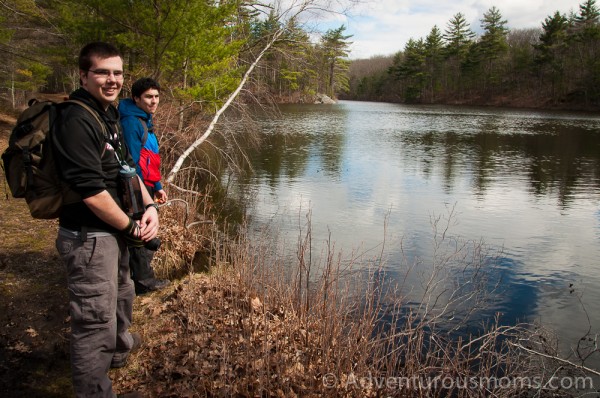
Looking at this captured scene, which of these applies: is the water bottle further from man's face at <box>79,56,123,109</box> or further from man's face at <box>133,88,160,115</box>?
man's face at <box>133,88,160,115</box>

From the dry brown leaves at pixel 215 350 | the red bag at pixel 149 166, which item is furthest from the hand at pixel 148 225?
the red bag at pixel 149 166

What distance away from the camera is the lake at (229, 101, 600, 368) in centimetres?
670

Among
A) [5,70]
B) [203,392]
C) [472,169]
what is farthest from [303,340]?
[5,70]

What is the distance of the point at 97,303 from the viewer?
230cm

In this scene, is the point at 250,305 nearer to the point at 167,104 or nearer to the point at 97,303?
the point at 97,303

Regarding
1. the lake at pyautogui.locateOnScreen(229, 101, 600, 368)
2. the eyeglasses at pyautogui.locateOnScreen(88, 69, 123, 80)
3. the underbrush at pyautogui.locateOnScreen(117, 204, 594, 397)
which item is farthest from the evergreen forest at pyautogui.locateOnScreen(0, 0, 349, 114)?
the eyeglasses at pyautogui.locateOnScreen(88, 69, 123, 80)

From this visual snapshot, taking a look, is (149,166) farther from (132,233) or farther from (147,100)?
(132,233)

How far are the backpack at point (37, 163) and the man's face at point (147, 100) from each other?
1590mm

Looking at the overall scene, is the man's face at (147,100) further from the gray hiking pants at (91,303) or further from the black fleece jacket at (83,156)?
the gray hiking pants at (91,303)

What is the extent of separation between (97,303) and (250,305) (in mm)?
2043

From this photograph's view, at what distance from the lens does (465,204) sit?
37.2 ft

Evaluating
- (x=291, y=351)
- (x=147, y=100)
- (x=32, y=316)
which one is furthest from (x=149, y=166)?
(x=291, y=351)

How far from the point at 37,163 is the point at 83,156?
9.0 inches

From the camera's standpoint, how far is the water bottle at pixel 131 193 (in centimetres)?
239
